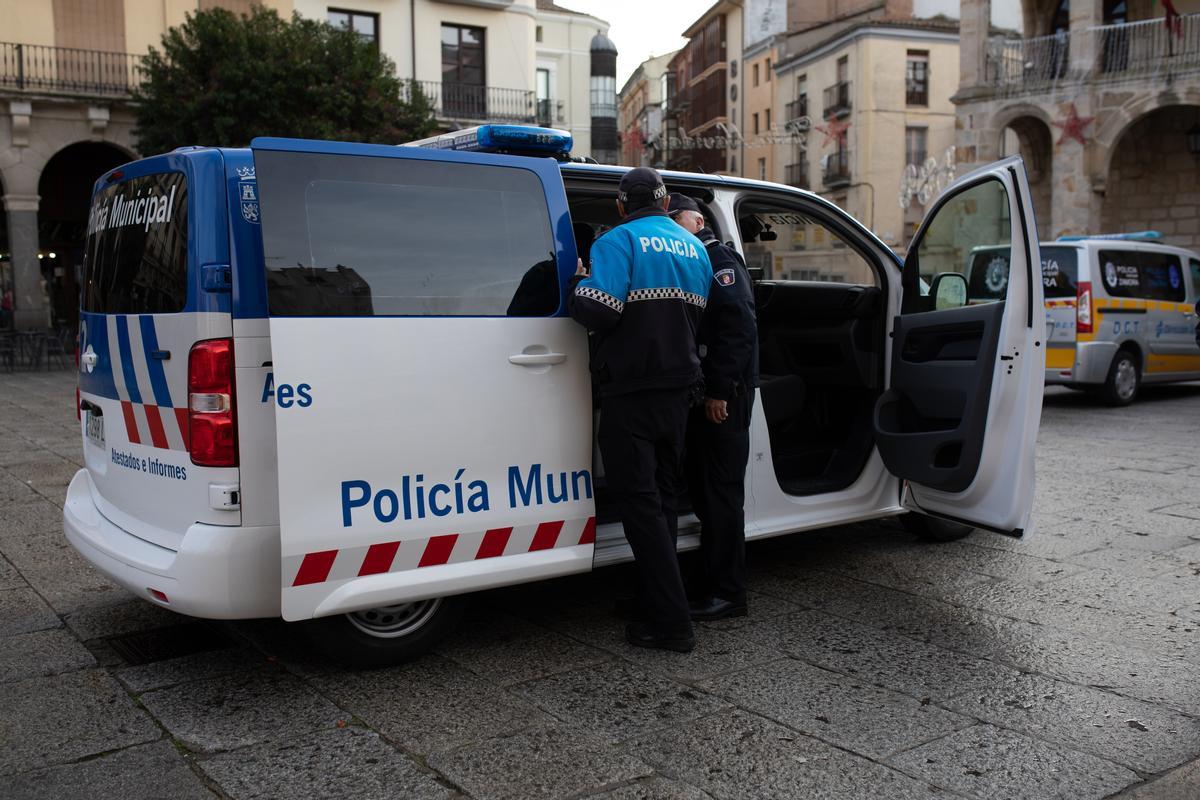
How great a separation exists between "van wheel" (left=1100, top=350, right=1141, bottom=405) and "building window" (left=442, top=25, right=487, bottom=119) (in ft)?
63.1

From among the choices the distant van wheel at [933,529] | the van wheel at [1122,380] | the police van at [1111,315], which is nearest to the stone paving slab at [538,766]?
the distant van wheel at [933,529]

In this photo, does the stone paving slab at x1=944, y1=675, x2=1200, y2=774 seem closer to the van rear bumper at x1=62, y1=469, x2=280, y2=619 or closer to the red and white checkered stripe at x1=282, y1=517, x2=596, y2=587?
the red and white checkered stripe at x1=282, y1=517, x2=596, y2=587

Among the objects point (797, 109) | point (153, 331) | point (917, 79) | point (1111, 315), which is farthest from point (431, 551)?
point (797, 109)

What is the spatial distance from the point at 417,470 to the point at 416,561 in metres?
0.31

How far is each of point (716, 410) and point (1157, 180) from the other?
22.4 meters

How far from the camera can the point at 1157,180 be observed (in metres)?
22.5

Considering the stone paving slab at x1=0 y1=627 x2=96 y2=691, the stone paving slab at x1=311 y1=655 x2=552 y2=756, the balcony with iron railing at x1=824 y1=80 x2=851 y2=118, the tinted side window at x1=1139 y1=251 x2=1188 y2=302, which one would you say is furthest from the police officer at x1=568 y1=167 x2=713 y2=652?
the balcony with iron railing at x1=824 y1=80 x2=851 y2=118

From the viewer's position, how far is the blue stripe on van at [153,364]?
11.2 ft

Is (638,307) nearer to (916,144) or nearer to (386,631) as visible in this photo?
(386,631)

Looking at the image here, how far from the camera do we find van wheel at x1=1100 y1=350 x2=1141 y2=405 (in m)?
12.0

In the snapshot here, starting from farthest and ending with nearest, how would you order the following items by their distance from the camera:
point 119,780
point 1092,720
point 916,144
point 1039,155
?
point 916,144
point 1039,155
point 1092,720
point 119,780

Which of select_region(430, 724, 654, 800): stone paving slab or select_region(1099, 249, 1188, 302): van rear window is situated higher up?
select_region(1099, 249, 1188, 302): van rear window

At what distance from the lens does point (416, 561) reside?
11.4 ft

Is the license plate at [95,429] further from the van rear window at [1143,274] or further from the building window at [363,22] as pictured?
the building window at [363,22]
